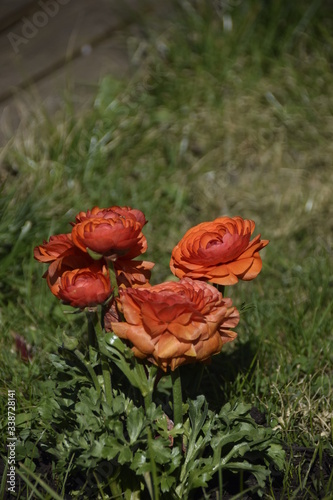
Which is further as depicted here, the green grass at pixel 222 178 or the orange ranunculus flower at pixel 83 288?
the green grass at pixel 222 178

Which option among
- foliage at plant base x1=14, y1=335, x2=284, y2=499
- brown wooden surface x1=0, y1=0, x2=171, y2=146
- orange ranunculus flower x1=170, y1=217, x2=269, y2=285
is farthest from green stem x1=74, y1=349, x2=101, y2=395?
brown wooden surface x1=0, y1=0, x2=171, y2=146

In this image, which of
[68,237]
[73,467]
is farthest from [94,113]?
[73,467]

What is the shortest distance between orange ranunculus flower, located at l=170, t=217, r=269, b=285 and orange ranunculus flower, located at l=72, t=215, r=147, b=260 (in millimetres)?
128

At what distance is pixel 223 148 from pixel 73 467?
1.80 metres

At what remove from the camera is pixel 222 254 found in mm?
1459

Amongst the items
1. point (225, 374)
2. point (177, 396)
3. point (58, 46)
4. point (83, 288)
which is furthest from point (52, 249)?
point (58, 46)

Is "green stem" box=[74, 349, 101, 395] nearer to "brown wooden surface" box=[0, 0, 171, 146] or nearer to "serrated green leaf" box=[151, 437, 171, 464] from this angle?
"serrated green leaf" box=[151, 437, 171, 464]

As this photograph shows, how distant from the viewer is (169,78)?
3.18 metres

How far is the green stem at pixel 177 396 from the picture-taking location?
1450 millimetres

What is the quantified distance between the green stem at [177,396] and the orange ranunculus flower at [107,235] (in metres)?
0.25

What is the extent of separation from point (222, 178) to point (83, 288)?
167 centimetres

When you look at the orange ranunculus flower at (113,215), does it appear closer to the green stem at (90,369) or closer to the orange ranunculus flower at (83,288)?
the orange ranunculus flower at (83,288)

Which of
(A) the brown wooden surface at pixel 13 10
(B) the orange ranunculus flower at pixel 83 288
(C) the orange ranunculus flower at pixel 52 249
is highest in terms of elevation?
(C) the orange ranunculus flower at pixel 52 249

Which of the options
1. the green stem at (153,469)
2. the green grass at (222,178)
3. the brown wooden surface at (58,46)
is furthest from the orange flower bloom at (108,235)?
the brown wooden surface at (58,46)
